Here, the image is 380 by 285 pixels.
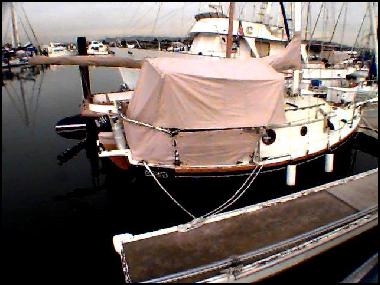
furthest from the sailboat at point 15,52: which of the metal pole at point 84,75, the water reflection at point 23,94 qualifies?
the metal pole at point 84,75

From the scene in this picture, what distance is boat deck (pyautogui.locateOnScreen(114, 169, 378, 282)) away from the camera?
6113 mm

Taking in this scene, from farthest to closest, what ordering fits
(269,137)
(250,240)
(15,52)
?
(15,52) → (269,137) → (250,240)

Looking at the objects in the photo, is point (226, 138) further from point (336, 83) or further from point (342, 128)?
point (336, 83)

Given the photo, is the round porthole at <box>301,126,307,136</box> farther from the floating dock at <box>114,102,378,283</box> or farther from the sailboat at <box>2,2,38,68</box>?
the sailboat at <box>2,2,38,68</box>

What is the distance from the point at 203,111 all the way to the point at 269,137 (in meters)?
2.87

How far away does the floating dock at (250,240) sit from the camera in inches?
230

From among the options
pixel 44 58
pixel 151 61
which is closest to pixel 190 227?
pixel 151 61

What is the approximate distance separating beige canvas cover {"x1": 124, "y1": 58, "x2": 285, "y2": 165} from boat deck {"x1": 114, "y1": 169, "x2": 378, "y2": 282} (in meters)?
2.29

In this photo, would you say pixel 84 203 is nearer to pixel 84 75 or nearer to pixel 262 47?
pixel 84 75

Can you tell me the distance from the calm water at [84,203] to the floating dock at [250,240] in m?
2.04

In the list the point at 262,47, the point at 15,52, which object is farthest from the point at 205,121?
the point at 15,52

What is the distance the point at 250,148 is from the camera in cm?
995

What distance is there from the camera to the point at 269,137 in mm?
10617

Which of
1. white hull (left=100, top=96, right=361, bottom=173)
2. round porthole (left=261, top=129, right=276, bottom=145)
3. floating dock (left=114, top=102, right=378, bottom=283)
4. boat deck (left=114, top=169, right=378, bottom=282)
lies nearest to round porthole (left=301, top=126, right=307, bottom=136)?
white hull (left=100, top=96, right=361, bottom=173)
